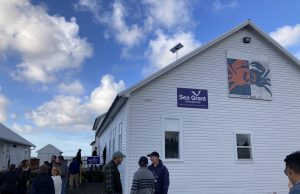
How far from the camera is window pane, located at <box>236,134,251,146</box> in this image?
48.7 feet

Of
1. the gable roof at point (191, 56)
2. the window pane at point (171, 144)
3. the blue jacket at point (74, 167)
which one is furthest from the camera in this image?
the blue jacket at point (74, 167)

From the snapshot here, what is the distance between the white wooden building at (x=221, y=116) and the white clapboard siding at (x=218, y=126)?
0.04 m

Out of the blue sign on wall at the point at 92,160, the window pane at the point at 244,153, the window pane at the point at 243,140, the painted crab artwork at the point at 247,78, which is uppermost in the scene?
the painted crab artwork at the point at 247,78

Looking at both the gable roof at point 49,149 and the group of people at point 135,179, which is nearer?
the group of people at point 135,179

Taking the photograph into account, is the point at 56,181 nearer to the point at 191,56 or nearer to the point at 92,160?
the point at 191,56

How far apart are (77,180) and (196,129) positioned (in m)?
8.30

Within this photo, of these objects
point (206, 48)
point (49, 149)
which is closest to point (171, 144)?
point (206, 48)

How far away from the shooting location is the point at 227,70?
50.6 feet

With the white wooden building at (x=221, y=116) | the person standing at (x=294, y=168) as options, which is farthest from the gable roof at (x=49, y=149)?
the person standing at (x=294, y=168)

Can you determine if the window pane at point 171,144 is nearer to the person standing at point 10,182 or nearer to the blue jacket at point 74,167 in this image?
the person standing at point 10,182

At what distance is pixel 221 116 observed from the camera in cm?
1470

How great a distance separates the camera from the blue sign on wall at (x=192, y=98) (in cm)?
1430

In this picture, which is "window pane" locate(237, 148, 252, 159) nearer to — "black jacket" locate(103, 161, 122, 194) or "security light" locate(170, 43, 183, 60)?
"security light" locate(170, 43, 183, 60)

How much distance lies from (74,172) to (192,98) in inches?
324
